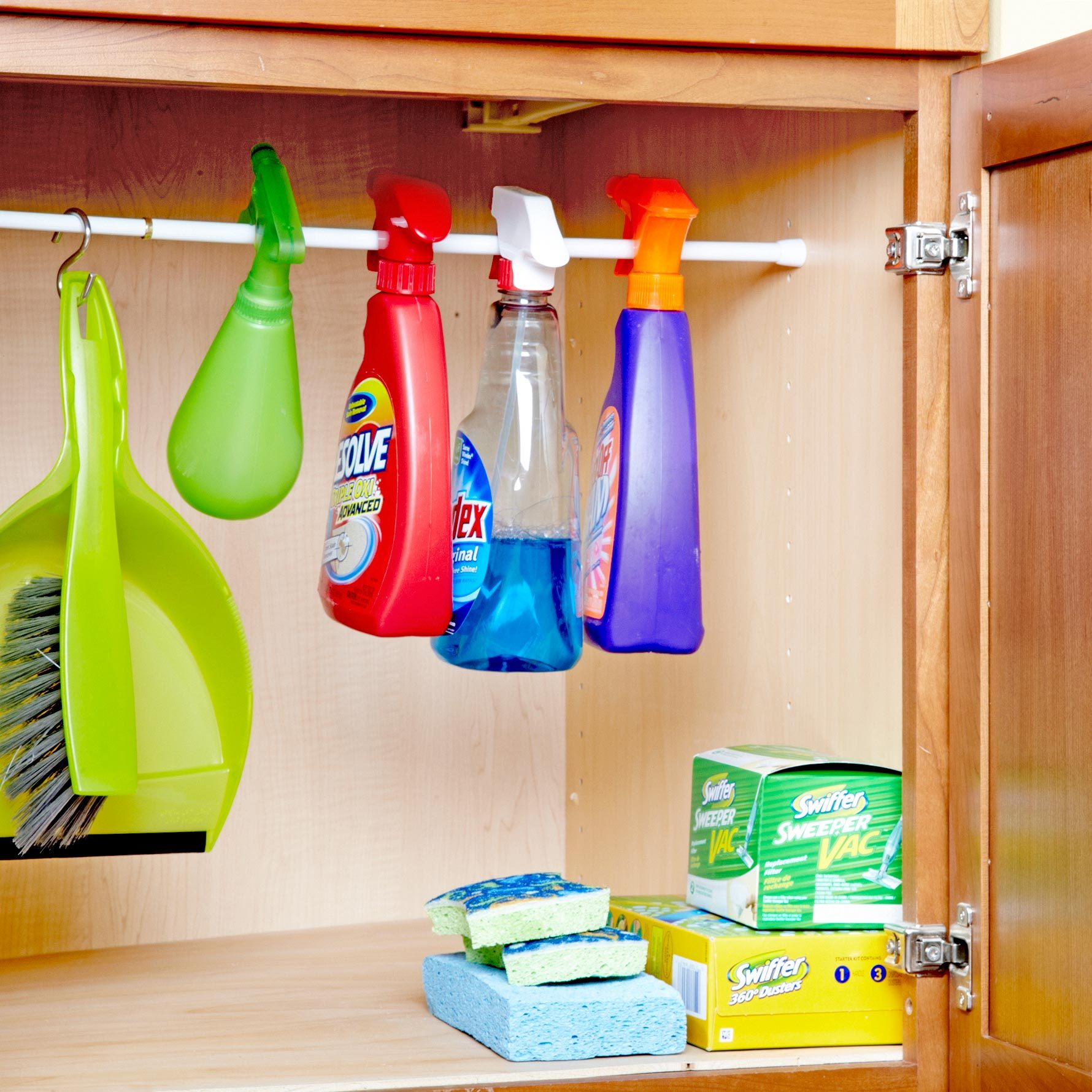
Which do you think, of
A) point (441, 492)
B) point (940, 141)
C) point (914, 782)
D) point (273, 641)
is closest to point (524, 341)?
point (441, 492)

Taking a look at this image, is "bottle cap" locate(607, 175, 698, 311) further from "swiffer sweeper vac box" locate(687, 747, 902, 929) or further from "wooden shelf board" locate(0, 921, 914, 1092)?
"wooden shelf board" locate(0, 921, 914, 1092)

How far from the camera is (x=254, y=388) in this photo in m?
1.11

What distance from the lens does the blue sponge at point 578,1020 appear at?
1062 millimetres

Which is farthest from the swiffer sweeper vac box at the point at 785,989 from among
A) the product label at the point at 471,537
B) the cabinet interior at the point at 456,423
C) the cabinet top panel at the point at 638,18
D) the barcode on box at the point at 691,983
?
the cabinet top panel at the point at 638,18

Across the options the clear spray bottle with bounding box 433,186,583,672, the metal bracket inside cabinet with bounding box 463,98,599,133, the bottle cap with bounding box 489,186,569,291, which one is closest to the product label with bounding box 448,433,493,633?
the clear spray bottle with bounding box 433,186,583,672

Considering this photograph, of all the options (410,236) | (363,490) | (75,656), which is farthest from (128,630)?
(410,236)

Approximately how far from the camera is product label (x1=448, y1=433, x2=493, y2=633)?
1.18m

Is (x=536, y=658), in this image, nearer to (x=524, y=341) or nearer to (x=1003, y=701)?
(x=524, y=341)

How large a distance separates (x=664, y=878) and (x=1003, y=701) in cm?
55

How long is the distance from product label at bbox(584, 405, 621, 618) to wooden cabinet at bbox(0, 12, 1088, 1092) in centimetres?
19

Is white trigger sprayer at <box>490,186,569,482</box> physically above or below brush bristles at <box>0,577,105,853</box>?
above

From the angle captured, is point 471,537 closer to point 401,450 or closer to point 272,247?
point 401,450

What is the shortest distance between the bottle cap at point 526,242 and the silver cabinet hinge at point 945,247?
25 cm

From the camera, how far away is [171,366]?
1.54 meters
